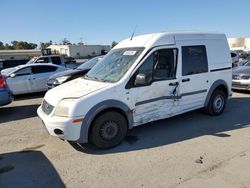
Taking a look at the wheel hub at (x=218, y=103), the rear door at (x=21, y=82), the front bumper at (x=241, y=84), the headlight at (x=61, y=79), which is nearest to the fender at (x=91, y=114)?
the wheel hub at (x=218, y=103)

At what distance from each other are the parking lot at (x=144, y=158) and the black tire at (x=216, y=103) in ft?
1.14

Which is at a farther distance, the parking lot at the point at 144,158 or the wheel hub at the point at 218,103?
the wheel hub at the point at 218,103

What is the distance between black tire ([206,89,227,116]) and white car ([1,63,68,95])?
7.31 meters

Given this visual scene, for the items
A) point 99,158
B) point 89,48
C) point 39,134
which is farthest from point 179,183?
point 89,48

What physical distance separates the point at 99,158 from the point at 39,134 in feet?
6.48

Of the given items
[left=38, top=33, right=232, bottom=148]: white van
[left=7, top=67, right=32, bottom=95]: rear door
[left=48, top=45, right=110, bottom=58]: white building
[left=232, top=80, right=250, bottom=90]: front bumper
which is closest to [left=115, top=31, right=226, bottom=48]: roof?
[left=38, top=33, right=232, bottom=148]: white van

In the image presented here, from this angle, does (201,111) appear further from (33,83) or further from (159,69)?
(33,83)

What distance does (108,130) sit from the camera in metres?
4.48

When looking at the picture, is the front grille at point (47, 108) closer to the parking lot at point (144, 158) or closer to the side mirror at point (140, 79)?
the parking lot at point (144, 158)

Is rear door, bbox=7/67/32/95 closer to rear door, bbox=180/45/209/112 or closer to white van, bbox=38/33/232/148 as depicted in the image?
white van, bbox=38/33/232/148

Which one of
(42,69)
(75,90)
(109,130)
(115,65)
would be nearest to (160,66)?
(115,65)

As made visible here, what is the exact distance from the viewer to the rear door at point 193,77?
5.42m

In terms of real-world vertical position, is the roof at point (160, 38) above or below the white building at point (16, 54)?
below

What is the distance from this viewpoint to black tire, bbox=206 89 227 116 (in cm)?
618
